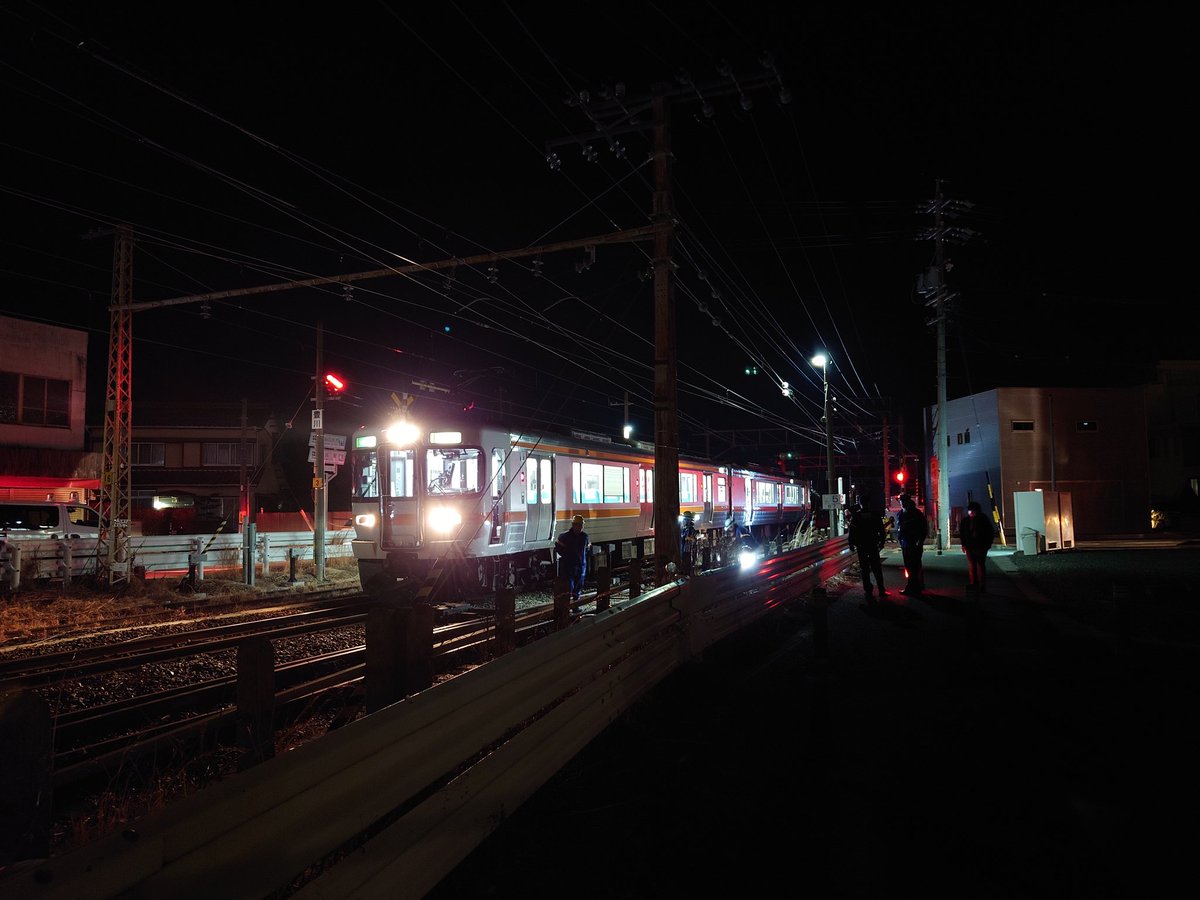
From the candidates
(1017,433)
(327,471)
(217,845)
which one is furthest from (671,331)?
(1017,433)

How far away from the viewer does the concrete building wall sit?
23.8m

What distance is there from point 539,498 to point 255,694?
11230mm

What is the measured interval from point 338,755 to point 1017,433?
3602 centimetres

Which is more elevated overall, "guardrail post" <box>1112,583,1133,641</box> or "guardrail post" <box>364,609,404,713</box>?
"guardrail post" <box>364,609,404,713</box>

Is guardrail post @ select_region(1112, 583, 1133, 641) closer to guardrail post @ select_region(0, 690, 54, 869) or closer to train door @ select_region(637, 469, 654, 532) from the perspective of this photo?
guardrail post @ select_region(0, 690, 54, 869)

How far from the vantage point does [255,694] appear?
11.8ft

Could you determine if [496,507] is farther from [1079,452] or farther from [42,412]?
[1079,452]

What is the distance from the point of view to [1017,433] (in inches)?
1302

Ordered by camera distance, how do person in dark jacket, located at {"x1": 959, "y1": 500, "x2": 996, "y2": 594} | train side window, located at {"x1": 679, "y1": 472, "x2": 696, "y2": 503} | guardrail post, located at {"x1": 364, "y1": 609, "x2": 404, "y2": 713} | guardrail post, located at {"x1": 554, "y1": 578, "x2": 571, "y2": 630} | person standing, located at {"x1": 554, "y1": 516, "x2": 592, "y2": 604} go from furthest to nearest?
train side window, located at {"x1": 679, "y1": 472, "x2": 696, "y2": 503}, person in dark jacket, located at {"x1": 959, "y1": 500, "x2": 996, "y2": 594}, person standing, located at {"x1": 554, "y1": 516, "x2": 592, "y2": 604}, guardrail post, located at {"x1": 554, "y1": 578, "x2": 571, "y2": 630}, guardrail post, located at {"x1": 364, "y1": 609, "x2": 404, "y2": 713}

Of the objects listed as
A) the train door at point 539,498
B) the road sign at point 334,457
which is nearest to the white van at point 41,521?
the road sign at point 334,457

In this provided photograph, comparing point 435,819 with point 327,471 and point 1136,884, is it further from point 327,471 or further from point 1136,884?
point 327,471

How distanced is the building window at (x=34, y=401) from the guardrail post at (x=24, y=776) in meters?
27.5

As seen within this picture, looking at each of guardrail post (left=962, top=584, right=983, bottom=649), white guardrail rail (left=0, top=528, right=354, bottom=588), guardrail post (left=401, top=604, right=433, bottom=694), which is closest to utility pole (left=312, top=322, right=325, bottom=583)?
white guardrail rail (left=0, top=528, right=354, bottom=588)

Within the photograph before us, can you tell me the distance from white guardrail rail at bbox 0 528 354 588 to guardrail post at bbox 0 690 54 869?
1529cm
